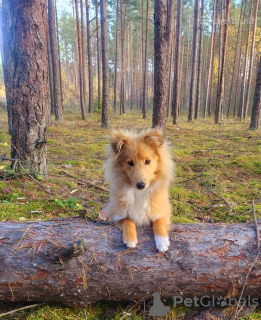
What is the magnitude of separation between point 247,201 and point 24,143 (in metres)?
4.84

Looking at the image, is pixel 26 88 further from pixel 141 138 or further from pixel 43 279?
pixel 43 279

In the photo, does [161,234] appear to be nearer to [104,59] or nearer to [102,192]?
[102,192]

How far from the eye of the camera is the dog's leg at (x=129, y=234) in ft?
8.07

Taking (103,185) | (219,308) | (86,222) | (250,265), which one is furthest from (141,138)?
(103,185)

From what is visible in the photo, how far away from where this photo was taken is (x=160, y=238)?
248cm

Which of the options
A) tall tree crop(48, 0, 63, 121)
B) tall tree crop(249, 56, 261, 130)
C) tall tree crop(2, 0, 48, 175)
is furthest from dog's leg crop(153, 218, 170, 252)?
tall tree crop(48, 0, 63, 121)

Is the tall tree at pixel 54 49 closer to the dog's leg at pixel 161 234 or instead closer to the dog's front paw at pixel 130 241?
the dog's leg at pixel 161 234

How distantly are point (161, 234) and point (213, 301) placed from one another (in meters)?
0.81

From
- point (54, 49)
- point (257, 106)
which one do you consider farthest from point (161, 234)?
point (54, 49)

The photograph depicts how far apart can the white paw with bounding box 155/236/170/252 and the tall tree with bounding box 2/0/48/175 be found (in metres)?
3.59

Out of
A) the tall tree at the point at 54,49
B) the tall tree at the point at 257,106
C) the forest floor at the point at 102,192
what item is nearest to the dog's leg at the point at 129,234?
the forest floor at the point at 102,192

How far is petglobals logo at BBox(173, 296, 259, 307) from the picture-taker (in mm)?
2340

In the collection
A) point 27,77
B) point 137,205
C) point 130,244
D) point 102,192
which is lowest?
point 102,192

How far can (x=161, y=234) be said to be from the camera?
2516mm
